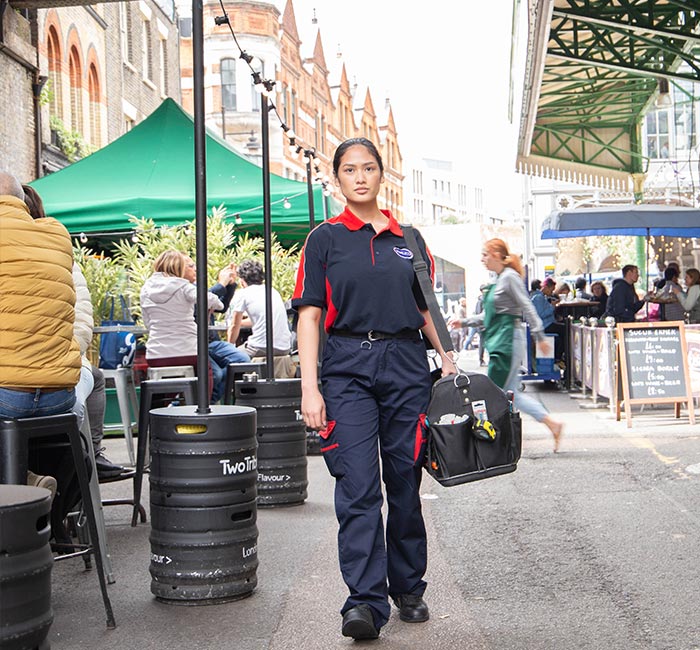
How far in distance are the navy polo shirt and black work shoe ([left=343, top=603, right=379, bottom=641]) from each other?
1.12 meters

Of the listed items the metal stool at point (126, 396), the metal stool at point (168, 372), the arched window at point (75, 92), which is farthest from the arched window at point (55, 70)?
the metal stool at point (168, 372)

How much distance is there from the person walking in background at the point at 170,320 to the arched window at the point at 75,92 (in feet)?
52.2

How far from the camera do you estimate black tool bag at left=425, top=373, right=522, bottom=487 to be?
15.9ft

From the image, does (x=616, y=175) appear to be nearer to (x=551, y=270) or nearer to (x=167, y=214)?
(x=551, y=270)

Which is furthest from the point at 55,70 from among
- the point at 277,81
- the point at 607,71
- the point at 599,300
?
the point at 277,81

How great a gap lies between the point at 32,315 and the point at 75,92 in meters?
21.2

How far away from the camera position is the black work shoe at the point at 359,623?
15.2ft

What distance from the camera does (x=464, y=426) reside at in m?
4.86

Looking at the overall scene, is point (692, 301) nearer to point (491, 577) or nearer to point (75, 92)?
point (491, 577)

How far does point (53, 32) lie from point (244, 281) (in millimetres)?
13186

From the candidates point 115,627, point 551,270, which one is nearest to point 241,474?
point 115,627

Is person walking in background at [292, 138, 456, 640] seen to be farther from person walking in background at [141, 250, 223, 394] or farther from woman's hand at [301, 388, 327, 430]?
person walking in background at [141, 250, 223, 394]

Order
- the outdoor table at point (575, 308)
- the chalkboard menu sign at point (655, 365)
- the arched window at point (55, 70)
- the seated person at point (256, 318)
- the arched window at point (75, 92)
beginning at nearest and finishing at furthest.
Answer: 1. the seated person at point (256, 318)
2. the chalkboard menu sign at point (655, 365)
3. the outdoor table at point (575, 308)
4. the arched window at point (55, 70)
5. the arched window at point (75, 92)

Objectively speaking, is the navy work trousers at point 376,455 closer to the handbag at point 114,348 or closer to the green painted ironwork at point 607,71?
the handbag at point 114,348
